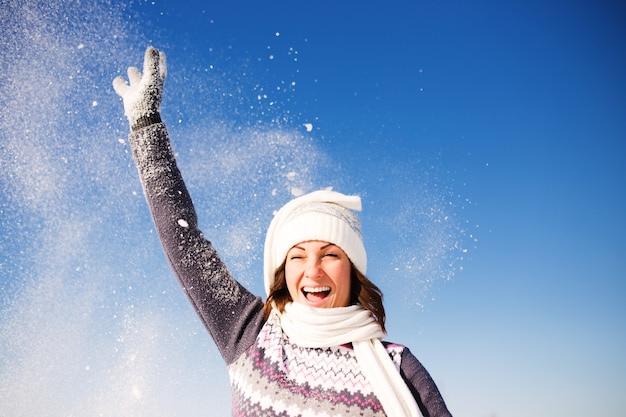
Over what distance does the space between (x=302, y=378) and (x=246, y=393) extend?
0.34m

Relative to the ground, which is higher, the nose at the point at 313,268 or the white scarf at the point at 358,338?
the nose at the point at 313,268

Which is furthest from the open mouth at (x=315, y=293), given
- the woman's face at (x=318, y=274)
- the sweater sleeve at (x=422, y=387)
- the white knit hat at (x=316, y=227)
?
the sweater sleeve at (x=422, y=387)

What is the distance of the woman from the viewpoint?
115 inches

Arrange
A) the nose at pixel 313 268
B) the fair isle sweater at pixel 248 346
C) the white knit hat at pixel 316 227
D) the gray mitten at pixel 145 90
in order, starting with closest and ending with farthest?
the fair isle sweater at pixel 248 346
the nose at pixel 313 268
the white knit hat at pixel 316 227
the gray mitten at pixel 145 90

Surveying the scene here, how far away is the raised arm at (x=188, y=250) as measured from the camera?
3.25 metres

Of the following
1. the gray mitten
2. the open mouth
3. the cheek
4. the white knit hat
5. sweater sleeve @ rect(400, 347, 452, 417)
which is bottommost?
sweater sleeve @ rect(400, 347, 452, 417)

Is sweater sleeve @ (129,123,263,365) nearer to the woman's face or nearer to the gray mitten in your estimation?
the gray mitten

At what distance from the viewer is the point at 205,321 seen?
10.7ft

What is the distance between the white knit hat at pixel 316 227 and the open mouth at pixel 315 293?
0.31 metres

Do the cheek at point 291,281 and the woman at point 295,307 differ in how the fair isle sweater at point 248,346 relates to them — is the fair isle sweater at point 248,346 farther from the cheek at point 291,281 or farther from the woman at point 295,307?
the cheek at point 291,281

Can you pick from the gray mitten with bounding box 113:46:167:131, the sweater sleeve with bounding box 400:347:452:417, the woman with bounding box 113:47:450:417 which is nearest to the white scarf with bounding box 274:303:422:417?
the woman with bounding box 113:47:450:417

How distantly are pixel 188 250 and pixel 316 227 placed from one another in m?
0.86

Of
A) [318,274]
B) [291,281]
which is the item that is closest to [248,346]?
[291,281]

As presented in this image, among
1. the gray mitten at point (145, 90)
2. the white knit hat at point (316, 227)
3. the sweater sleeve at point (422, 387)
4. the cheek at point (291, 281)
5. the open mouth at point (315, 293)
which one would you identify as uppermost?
the gray mitten at point (145, 90)
